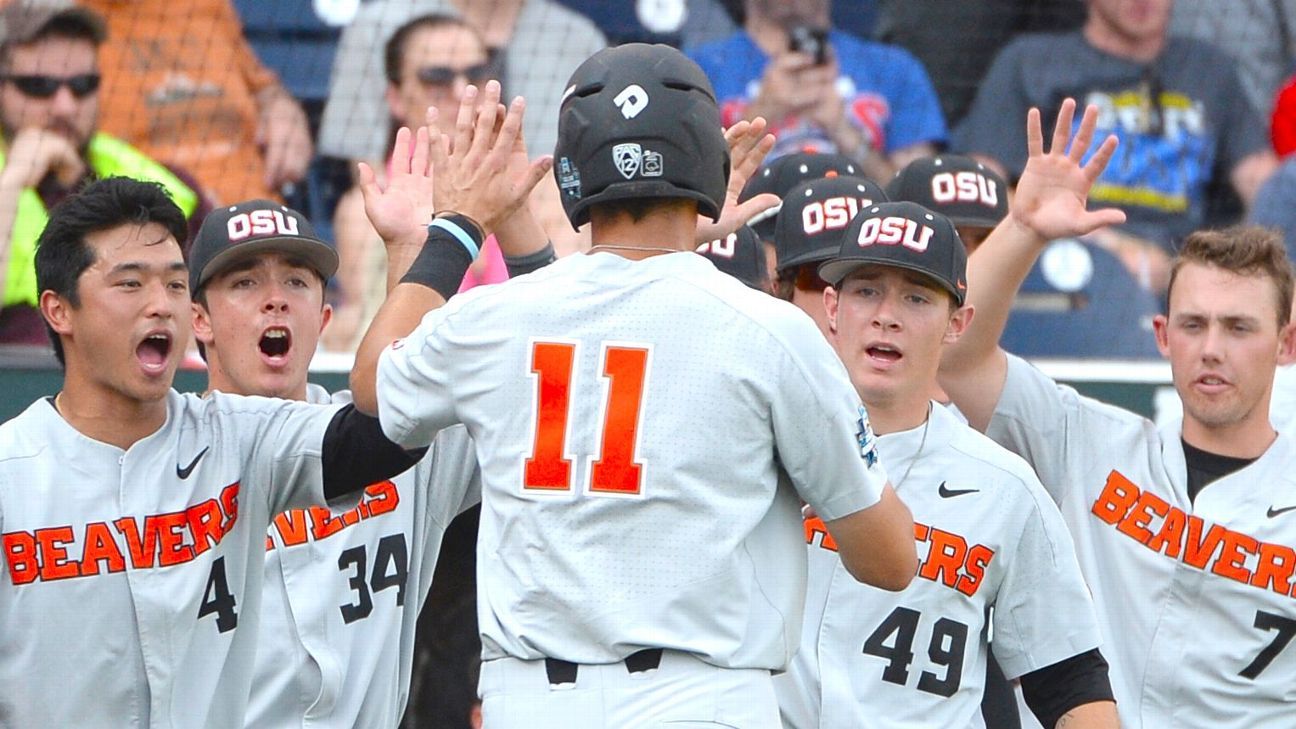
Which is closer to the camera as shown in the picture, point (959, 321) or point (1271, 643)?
point (959, 321)

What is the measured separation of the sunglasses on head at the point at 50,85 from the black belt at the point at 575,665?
4759 millimetres

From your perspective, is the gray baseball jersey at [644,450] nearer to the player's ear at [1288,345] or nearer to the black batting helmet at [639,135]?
the black batting helmet at [639,135]

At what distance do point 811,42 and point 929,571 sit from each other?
4429 mm

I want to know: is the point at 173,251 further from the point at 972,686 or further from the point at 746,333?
the point at 972,686

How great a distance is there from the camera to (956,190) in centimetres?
512

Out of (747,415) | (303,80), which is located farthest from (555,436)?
(303,80)

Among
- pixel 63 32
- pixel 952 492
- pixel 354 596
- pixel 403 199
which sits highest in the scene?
pixel 63 32

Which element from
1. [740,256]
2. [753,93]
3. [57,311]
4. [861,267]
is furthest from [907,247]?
[753,93]

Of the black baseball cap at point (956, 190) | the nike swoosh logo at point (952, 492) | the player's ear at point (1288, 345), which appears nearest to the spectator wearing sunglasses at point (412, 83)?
the black baseball cap at point (956, 190)

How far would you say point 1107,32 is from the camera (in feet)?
26.7

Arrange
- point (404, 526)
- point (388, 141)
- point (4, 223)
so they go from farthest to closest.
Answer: point (388, 141), point (4, 223), point (404, 526)

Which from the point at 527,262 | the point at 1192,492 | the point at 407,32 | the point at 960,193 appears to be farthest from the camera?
the point at 407,32

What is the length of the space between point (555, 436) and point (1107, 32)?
5939 millimetres

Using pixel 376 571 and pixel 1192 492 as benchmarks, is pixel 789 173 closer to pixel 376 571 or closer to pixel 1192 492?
pixel 1192 492
